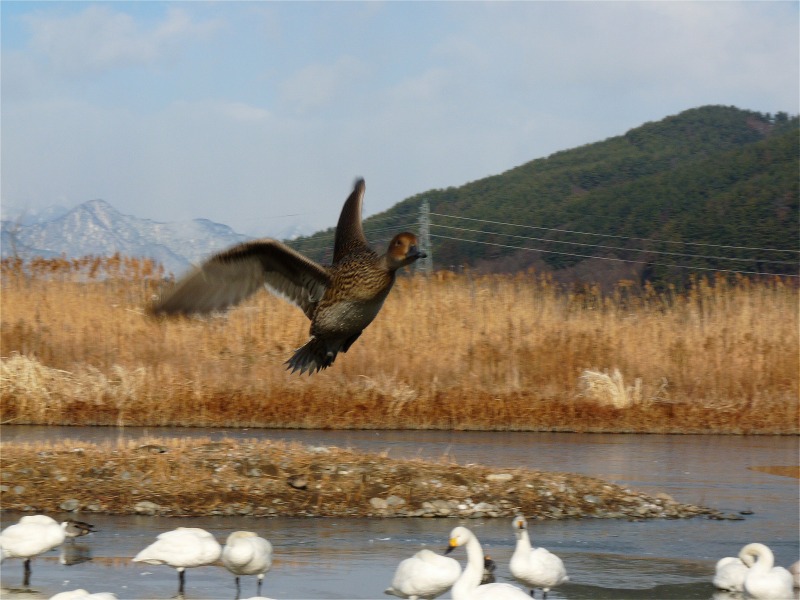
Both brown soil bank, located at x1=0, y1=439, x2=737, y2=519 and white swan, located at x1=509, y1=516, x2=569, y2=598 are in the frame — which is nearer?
white swan, located at x1=509, y1=516, x2=569, y2=598

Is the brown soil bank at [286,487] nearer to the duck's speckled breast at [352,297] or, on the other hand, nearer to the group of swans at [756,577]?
the duck's speckled breast at [352,297]

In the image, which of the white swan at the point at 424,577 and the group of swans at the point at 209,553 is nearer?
the white swan at the point at 424,577

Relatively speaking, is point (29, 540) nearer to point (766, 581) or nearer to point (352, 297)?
point (352, 297)

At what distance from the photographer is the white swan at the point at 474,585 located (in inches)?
238

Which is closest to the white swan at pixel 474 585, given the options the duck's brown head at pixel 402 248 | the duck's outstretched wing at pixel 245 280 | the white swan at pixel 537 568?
the white swan at pixel 537 568

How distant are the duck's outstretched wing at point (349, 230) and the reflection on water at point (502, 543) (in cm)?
220

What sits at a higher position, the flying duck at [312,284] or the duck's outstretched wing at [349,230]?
the duck's outstretched wing at [349,230]

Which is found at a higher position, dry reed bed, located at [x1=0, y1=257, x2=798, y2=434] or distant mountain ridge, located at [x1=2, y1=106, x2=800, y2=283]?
distant mountain ridge, located at [x1=2, y1=106, x2=800, y2=283]

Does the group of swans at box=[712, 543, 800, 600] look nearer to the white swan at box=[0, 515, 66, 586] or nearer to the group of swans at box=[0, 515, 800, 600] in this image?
the group of swans at box=[0, 515, 800, 600]

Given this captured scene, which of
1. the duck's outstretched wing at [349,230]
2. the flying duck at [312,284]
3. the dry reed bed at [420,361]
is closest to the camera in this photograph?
the flying duck at [312,284]

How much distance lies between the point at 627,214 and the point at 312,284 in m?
44.6

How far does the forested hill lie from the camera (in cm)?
4253

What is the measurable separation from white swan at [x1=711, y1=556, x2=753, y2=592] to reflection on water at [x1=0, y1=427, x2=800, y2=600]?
0.10 meters

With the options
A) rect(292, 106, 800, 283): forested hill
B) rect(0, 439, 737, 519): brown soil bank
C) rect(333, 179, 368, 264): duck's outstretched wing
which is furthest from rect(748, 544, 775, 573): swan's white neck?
rect(292, 106, 800, 283): forested hill
